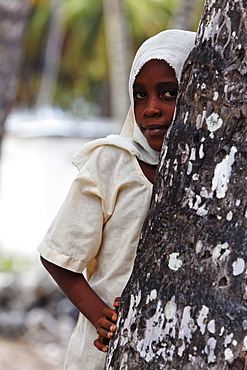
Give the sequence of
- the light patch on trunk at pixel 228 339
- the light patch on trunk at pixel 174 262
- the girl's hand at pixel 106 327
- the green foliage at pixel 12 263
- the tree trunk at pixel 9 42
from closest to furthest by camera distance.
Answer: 1. the light patch on trunk at pixel 228 339
2. the light patch on trunk at pixel 174 262
3. the girl's hand at pixel 106 327
4. the tree trunk at pixel 9 42
5. the green foliage at pixel 12 263

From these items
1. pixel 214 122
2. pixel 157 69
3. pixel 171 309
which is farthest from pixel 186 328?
pixel 157 69

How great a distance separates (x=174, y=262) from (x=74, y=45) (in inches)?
1309

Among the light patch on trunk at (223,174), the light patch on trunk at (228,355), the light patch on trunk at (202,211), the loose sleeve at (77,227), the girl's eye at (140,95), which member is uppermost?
the girl's eye at (140,95)

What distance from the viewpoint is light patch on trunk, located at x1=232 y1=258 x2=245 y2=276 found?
1.55 m

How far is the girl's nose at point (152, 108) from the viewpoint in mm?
1965

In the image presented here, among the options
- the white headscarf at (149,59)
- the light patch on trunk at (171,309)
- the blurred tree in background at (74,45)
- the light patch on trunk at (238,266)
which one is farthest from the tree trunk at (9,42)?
the blurred tree in background at (74,45)

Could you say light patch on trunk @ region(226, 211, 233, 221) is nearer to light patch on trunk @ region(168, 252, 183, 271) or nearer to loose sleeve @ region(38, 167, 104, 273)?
light patch on trunk @ region(168, 252, 183, 271)

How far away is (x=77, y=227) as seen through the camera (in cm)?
195

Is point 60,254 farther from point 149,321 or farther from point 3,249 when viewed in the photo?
point 3,249

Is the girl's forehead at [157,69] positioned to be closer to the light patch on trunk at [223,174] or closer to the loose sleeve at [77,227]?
the loose sleeve at [77,227]

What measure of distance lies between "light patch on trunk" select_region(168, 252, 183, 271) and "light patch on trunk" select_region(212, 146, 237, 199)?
0.60 ft

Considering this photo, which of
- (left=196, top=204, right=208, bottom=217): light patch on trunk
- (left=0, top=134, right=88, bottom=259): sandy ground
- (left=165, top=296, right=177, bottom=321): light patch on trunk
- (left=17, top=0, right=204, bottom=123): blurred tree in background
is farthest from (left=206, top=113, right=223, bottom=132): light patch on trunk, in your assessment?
A: (left=17, top=0, right=204, bottom=123): blurred tree in background

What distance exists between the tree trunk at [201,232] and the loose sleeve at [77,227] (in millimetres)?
238

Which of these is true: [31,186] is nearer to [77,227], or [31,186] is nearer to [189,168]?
[77,227]
